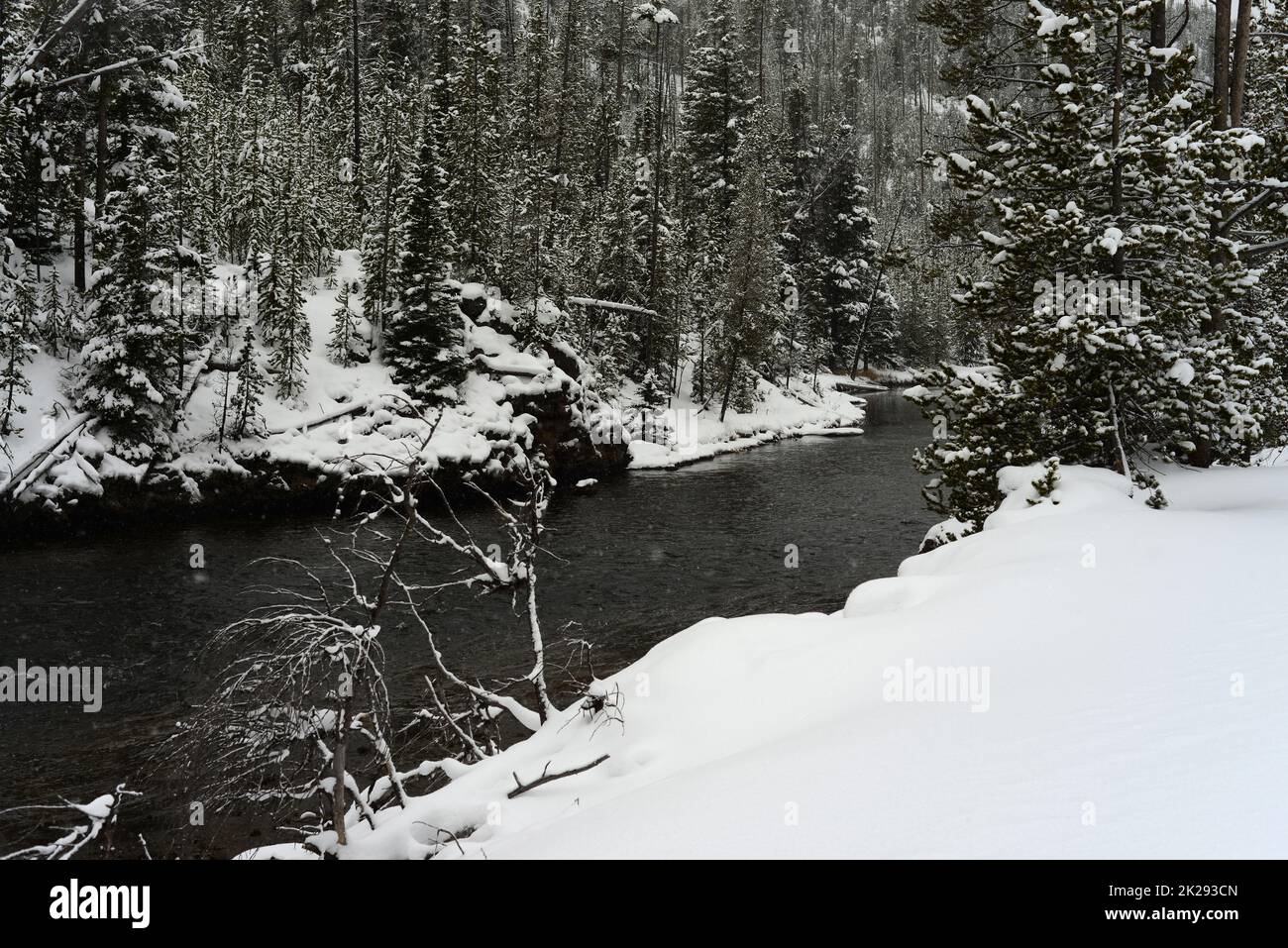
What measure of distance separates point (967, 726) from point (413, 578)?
12880mm

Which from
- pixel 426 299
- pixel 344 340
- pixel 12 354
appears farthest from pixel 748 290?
pixel 12 354

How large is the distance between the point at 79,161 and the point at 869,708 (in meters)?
32.7

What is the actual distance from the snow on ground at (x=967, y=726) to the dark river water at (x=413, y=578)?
4643 mm

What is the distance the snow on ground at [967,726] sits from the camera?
3135mm

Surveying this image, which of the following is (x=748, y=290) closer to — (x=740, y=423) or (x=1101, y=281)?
(x=740, y=423)

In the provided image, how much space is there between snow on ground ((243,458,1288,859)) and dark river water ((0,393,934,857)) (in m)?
4.64

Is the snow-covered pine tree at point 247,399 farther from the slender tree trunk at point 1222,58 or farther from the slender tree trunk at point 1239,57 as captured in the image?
the slender tree trunk at point 1239,57

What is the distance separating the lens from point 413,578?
15.3 meters

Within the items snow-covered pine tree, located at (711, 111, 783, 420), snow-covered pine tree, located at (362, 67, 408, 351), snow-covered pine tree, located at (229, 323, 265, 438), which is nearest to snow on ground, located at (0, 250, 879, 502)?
snow-covered pine tree, located at (229, 323, 265, 438)

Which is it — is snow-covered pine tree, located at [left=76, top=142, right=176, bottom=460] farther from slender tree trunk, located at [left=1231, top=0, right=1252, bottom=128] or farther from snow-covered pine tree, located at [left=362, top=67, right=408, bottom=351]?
slender tree trunk, located at [left=1231, top=0, right=1252, bottom=128]

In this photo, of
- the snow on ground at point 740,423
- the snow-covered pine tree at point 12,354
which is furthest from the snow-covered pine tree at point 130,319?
the snow on ground at point 740,423

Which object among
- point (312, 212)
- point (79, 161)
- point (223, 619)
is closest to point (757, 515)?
point (223, 619)

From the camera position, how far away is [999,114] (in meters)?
11.0

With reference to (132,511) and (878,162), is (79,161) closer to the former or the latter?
(132,511)
